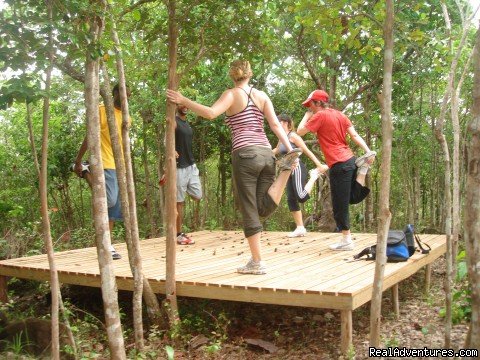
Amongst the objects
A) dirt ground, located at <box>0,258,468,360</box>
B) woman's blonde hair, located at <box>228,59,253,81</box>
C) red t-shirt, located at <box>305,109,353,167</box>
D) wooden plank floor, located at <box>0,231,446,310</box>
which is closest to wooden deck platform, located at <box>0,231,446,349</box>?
wooden plank floor, located at <box>0,231,446,310</box>

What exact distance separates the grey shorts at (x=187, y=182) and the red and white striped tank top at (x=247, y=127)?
2543 mm

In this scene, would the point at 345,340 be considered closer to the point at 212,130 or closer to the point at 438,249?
the point at 438,249

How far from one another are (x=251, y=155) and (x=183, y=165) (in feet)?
8.95

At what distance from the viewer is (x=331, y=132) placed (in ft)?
19.6

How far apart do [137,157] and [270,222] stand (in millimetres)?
3521

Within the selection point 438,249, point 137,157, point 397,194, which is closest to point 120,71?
point 438,249

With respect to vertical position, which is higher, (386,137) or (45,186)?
(386,137)

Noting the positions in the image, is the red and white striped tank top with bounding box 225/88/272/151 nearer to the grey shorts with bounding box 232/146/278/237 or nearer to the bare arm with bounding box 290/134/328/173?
the grey shorts with bounding box 232/146/278/237

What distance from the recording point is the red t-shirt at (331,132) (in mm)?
5953

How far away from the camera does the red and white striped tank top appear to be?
4.56 meters

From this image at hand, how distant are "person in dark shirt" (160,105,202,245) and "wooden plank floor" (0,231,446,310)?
0.67 meters

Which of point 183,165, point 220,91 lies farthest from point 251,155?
point 220,91

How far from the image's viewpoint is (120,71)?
411cm

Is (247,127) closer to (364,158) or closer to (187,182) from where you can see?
(364,158)
